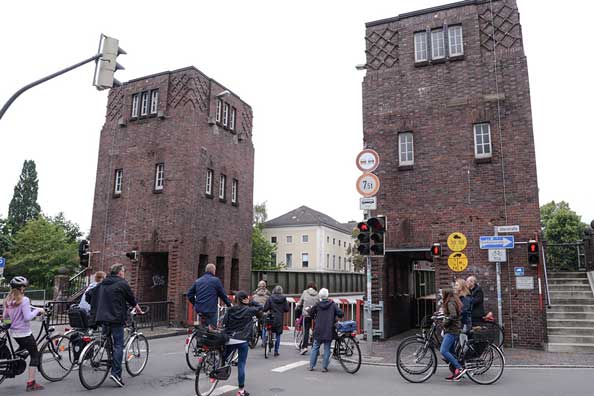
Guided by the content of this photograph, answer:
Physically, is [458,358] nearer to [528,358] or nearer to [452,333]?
[452,333]

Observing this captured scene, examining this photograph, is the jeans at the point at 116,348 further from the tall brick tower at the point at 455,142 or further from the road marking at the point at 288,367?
the tall brick tower at the point at 455,142

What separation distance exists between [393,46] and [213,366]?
1367 cm

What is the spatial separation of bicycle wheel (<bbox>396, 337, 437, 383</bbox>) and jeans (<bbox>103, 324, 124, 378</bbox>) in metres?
5.05

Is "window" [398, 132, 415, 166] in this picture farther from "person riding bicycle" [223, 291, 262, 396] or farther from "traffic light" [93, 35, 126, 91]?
"person riding bicycle" [223, 291, 262, 396]

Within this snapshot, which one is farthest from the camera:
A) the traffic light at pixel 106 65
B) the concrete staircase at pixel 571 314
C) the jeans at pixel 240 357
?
the concrete staircase at pixel 571 314

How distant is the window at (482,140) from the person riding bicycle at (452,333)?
764 cm

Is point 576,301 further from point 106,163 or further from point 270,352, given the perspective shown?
point 106,163

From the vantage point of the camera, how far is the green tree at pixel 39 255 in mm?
51062

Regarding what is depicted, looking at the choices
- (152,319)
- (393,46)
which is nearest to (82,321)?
(152,319)

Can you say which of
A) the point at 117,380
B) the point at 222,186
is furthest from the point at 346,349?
the point at 222,186

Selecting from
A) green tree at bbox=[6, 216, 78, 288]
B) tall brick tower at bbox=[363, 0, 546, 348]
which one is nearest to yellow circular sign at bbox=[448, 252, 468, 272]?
tall brick tower at bbox=[363, 0, 546, 348]

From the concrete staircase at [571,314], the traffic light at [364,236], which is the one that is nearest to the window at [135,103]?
the traffic light at [364,236]

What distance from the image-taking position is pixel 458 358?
9312 mm

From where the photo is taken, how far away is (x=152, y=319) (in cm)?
1856
